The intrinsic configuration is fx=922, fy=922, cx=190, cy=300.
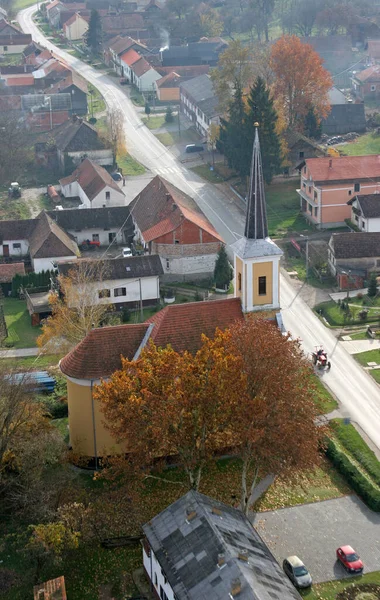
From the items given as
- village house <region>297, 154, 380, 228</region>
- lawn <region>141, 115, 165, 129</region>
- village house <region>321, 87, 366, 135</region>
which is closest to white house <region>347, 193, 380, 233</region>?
village house <region>297, 154, 380, 228</region>

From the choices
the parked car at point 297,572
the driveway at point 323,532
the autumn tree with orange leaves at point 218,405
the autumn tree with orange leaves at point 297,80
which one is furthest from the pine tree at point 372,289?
the autumn tree with orange leaves at point 297,80

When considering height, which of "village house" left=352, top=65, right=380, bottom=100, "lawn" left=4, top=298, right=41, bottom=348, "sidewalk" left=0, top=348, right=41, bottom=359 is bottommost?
"sidewalk" left=0, top=348, right=41, bottom=359

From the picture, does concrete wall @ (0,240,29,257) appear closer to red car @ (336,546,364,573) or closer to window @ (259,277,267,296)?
window @ (259,277,267,296)

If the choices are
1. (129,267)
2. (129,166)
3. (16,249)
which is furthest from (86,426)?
(129,166)

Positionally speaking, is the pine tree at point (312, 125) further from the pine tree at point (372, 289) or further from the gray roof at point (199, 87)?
the pine tree at point (372, 289)

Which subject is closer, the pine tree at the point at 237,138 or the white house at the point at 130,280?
the white house at the point at 130,280

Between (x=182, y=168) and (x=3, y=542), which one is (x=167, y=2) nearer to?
(x=182, y=168)
